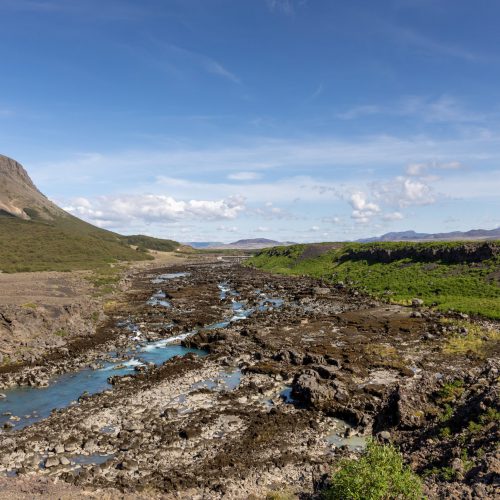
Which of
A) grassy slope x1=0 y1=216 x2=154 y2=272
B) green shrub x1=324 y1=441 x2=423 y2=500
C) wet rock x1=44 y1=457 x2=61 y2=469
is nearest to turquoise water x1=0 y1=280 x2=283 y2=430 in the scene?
wet rock x1=44 y1=457 x2=61 y2=469

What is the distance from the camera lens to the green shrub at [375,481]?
16.0 m

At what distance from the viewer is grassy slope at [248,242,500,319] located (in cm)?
6488

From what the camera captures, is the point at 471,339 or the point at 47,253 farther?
the point at 47,253

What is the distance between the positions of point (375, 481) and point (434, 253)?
89283 mm

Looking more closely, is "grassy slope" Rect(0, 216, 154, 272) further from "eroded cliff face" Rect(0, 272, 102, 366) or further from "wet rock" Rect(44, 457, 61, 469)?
"wet rock" Rect(44, 457, 61, 469)

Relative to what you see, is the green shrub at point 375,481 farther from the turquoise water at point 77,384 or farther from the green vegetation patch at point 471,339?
the green vegetation patch at point 471,339

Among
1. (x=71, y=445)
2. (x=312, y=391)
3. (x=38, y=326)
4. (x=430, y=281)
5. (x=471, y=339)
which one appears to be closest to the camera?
(x=71, y=445)

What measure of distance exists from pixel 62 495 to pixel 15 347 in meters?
27.4

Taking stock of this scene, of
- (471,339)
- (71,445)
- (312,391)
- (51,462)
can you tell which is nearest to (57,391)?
(71,445)

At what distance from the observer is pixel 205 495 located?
2028cm

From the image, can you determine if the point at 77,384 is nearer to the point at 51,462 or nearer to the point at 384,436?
the point at 51,462

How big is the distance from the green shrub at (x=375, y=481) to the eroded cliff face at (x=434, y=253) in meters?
78.4

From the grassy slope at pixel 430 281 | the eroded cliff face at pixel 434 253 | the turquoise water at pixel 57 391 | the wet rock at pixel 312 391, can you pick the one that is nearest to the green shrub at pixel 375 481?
the wet rock at pixel 312 391

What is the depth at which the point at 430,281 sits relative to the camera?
81562 mm
